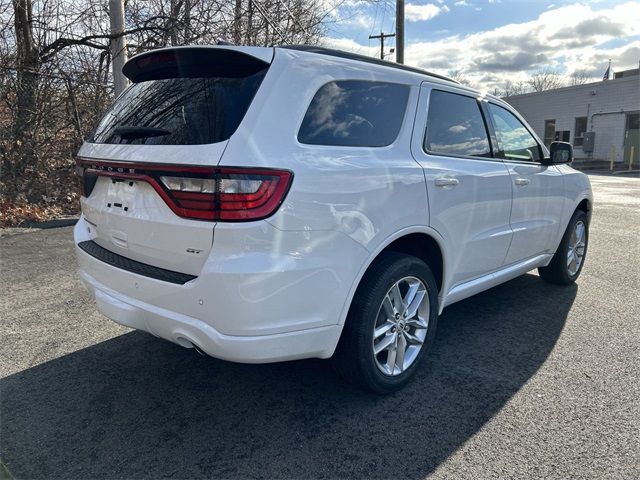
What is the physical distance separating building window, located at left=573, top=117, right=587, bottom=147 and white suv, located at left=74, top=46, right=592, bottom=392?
30.1m

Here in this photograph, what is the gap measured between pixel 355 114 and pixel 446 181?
0.80 meters

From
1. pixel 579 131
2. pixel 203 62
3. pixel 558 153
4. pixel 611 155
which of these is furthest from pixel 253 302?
pixel 579 131

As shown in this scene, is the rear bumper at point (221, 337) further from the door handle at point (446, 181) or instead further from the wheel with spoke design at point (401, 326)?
the door handle at point (446, 181)

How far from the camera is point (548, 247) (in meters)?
4.72

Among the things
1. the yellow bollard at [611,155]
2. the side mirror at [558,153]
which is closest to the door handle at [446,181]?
the side mirror at [558,153]

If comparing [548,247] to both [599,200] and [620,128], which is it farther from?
[620,128]

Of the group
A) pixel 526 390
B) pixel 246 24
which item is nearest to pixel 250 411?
pixel 526 390

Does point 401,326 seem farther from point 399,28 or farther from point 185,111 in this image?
point 399,28

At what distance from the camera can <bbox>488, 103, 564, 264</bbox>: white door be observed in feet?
13.3

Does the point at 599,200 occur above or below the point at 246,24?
below

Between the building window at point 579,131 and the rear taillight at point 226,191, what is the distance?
104 feet

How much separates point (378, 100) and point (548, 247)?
2683mm

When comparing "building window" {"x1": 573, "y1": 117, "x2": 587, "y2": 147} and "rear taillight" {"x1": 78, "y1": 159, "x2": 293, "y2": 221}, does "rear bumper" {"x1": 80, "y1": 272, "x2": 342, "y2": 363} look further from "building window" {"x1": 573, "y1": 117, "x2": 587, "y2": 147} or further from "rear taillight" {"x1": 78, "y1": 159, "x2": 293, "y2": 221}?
"building window" {"x1": 573, "y1": 117, "x2": 587, "y2": 147}

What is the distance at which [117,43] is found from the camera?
28.4ft
